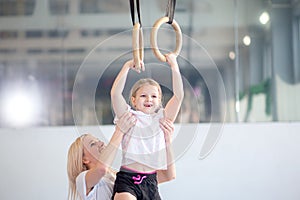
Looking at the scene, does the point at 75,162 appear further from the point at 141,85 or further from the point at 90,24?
the point at 90,24

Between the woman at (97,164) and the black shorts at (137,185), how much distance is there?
0.23ft

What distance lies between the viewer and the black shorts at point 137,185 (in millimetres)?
1593

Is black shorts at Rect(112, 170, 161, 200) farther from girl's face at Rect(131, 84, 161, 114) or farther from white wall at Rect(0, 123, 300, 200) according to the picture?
white wall at Rect(0, 123, 300, 200)

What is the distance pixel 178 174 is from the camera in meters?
3.33

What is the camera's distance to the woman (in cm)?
149

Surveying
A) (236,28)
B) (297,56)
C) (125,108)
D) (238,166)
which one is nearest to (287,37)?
(297,56)

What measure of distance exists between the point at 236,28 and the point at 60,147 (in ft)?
5.85

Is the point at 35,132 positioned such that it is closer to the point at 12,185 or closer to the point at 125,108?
the point at 12,185

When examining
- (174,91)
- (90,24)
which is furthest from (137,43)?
(90,24)

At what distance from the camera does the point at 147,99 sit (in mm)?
1558

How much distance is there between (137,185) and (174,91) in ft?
1.20

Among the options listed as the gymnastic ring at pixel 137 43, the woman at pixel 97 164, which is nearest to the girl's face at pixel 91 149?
the woman at pixel 97 164

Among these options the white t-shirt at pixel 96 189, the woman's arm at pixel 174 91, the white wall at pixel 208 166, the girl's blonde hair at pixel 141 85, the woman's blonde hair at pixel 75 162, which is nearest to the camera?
the woman's arm at pixel 174 91

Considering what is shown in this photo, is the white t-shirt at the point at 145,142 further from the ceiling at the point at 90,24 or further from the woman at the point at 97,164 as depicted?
the ceiling at the point at 90,24
